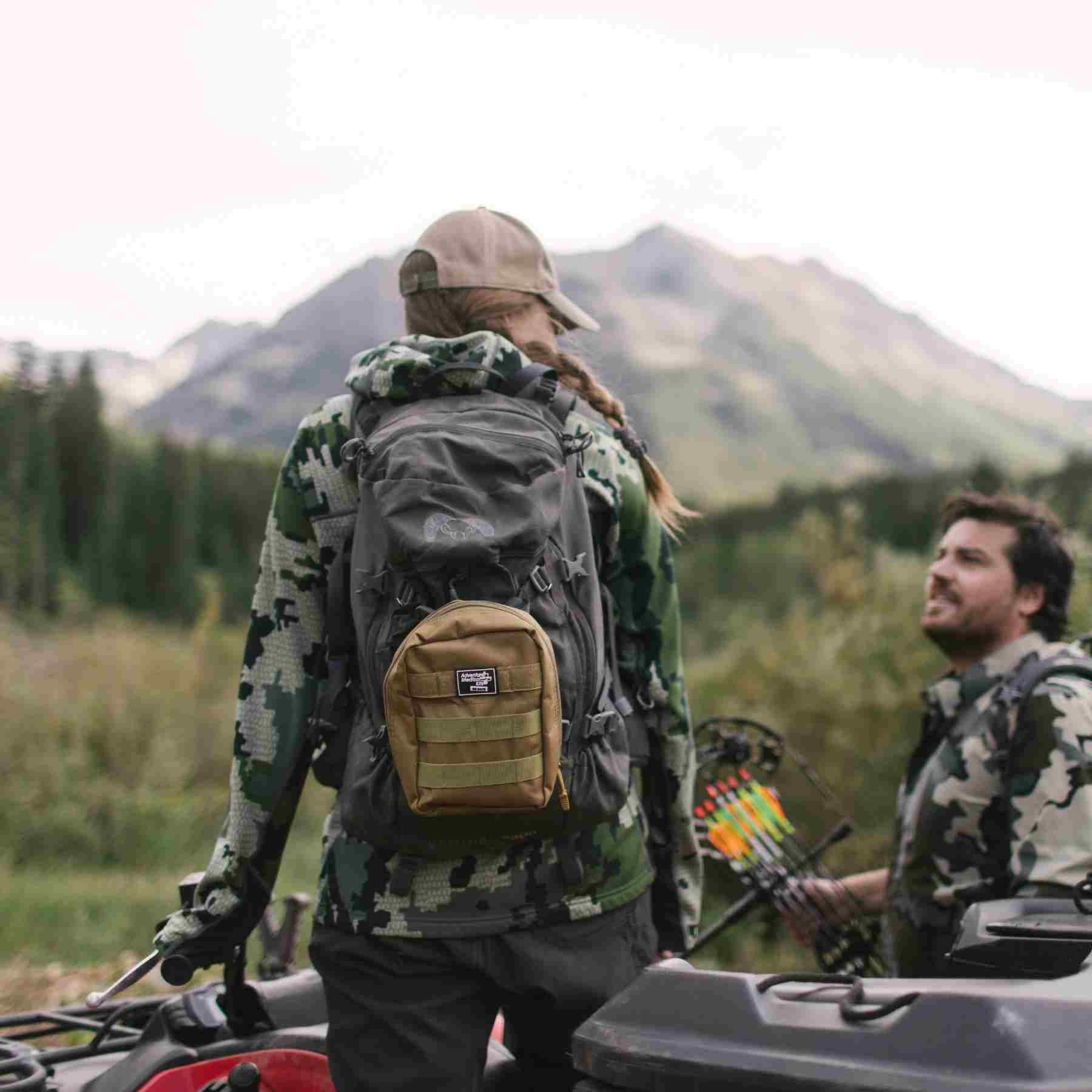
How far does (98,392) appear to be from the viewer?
1428 cm

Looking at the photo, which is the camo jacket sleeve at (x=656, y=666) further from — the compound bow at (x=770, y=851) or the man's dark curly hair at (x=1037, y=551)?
the man's dark curly hair at (x=1037, y=551)

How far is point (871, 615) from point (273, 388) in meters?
16.8

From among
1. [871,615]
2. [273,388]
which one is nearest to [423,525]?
[871,615]

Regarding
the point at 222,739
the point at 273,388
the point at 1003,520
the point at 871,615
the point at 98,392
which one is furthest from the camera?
the point at 273,388

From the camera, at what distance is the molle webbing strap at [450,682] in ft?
6.61

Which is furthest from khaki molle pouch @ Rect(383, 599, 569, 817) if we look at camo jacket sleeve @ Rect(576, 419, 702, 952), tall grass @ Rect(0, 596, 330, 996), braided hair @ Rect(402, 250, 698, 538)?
tall grass @ Rect(0, 596, 330, 996)

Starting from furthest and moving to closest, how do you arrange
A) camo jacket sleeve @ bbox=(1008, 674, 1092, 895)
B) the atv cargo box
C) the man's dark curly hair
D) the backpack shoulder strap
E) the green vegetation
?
1. the green vegetation
2. the man's dark curly hair
3. the backpack shoulder strap
4. camo jacket sleeve @ bbox=(1008, 674, 1092, 895)
5. the atv cargo box

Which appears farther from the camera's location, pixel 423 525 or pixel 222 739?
pixel 222 739

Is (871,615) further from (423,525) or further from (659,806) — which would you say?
(423,525)

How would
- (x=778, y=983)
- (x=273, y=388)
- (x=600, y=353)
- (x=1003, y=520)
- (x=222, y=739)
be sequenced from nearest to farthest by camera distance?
(x=778, y=983) → (x=600, y=353) → (x=1003, y=520) → (x=222, y=739) → (x=273, y=388)

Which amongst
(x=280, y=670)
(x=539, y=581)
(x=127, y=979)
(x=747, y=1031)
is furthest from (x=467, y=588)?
(x=127, y=979)

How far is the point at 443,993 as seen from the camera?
219 cm

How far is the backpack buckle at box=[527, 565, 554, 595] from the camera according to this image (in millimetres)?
2166

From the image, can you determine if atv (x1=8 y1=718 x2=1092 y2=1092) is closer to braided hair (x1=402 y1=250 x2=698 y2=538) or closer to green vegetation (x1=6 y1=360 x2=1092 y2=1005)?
braided hair (x1=402 y1=250 x2=698 y2=538)
